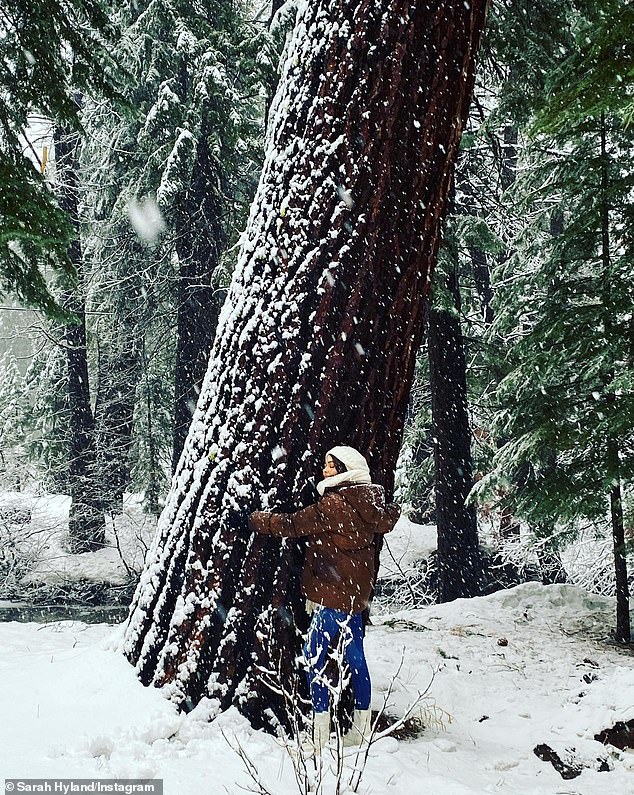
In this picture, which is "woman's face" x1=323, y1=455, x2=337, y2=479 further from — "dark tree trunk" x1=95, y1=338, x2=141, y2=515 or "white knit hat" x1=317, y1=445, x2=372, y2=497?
"dark tree trunk" x1=95, y1=338, x2=141, y2=515

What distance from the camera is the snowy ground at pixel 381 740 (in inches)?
105

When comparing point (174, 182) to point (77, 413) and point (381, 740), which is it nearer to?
point (77, 413)

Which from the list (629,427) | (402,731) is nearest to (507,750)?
(402,731)

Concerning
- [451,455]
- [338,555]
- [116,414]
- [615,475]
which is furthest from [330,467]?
[116,414]

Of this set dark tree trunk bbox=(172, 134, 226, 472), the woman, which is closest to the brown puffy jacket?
the woman

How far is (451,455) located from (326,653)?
21.3ft

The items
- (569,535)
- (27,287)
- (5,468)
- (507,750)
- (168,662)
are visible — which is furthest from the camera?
(5,468)

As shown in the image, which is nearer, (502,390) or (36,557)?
(502,390)

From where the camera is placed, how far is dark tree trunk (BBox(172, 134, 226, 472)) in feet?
40.7

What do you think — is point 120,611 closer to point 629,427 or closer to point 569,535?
point 569,535

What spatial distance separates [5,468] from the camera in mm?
15125

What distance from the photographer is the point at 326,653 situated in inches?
134

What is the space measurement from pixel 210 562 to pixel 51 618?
8.18 metres

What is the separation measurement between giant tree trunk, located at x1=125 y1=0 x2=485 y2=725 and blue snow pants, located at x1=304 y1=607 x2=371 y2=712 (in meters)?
0.11
